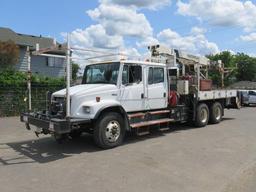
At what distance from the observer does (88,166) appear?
8.25 metres

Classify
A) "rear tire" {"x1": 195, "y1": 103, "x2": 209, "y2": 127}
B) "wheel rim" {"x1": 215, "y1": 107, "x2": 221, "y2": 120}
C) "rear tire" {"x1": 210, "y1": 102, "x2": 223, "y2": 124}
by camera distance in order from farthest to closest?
"wheel rim" {"x1": 215, "y1": 107, "x2": 221, "y2": 120} → "rear tire" {"x1": 210, "y1": 102, "x2": 223, "y2": 124} → "rear tire" {"x1": 195, "y1": 103, "x2": 209, "y2": 127}

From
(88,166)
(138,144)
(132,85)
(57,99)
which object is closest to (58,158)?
(88,166)

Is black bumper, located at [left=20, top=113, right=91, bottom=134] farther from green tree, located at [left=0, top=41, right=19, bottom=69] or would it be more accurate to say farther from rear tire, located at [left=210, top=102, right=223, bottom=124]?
green tree, located at [left=0, top=41, right=19, bottom=69]

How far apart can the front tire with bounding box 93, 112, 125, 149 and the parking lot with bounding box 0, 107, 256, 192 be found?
281mm

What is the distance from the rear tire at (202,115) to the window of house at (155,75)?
2.93 meters

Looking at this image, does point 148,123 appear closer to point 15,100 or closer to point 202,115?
point 202,115

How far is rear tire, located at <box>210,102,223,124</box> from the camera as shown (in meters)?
15.8

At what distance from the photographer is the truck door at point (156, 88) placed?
475 inches

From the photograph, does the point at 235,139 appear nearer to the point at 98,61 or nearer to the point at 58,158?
the point at 98,61

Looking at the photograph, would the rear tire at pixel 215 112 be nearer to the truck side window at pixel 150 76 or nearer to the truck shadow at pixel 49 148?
the truck shadow at pixel 49 148

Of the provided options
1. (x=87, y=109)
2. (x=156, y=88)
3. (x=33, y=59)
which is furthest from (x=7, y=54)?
(x=87, y=109)

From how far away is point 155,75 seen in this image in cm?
1234

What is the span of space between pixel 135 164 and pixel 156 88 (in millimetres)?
4432

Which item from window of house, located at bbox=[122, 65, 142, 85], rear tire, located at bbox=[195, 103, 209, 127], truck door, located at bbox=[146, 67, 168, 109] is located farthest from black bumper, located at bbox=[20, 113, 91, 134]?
rear tire, located at bbox=[195, 103, 209, 127]
